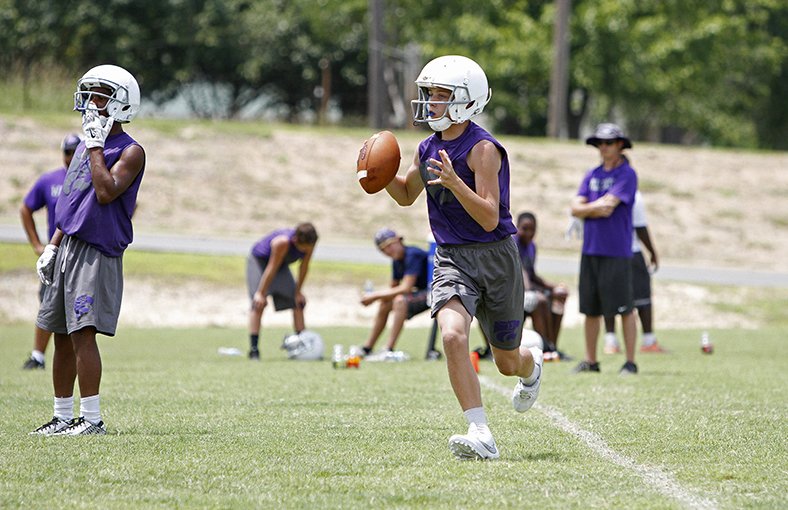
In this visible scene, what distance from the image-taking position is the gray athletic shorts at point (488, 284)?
6.94 m

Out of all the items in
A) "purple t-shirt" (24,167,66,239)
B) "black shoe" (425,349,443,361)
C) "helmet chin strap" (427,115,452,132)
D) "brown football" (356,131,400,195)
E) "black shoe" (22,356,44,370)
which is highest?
"helmet chin strap" (427,115,452,132)

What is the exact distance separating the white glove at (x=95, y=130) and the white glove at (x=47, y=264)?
2.14 ft

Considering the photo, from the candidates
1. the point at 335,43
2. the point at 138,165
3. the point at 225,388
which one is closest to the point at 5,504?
the point at 138,165

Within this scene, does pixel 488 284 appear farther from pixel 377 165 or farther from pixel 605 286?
pixel 605 286

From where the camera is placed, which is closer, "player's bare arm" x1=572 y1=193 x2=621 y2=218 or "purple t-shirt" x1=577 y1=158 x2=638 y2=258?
"player's bare arm" x1=572 y1=193 x2=621 y2=218

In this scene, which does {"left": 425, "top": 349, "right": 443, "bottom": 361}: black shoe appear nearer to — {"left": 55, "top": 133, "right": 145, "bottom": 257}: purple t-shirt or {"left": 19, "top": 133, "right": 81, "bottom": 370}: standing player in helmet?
{"left": 19, "top": 133, "right": 81, "bottom": 370}: standing player in helmet

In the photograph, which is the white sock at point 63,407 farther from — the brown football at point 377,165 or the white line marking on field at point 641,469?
the white line marking on field at point 641,469

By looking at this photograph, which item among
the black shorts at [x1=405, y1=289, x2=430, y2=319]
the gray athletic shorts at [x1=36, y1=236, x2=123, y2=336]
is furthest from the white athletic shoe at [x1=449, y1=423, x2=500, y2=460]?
the black shorts at [x1=405, y1=289, x2=430, y2=319]

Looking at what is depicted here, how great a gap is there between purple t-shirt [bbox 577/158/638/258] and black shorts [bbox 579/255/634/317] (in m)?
0.08

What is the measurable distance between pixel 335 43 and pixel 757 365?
3372cm

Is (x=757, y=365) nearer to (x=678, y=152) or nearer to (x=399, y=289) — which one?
(x=399, y=289)

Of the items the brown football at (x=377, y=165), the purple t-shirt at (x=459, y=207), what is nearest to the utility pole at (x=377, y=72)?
the brown football at (x=377, y=165)

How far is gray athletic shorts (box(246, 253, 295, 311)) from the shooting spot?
1453 centimetres

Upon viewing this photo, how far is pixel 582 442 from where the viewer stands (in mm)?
7266
